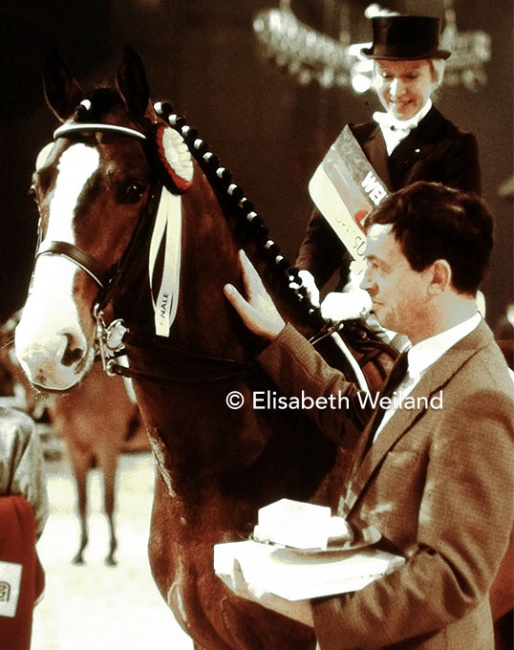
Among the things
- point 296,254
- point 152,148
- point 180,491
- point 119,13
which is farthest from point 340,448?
point 119,13

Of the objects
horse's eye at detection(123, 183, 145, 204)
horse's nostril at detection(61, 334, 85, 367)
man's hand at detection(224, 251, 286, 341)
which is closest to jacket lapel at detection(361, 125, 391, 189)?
man's hand at detection(224, 251, 286, 341)

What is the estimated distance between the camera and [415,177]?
1.96 metres

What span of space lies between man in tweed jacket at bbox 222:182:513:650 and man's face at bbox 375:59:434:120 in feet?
2.26

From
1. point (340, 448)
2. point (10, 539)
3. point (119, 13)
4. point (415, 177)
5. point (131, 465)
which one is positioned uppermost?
point (119, 13)

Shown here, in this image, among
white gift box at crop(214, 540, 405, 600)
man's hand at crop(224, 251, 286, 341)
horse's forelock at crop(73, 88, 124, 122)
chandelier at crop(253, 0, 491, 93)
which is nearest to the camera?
white gift box at crop(214, 540, 405, 600)

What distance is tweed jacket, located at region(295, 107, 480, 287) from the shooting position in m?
1.98

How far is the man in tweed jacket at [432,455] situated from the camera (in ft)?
3.84

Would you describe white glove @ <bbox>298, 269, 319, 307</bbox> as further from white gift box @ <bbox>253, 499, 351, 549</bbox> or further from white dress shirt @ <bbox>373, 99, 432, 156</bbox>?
white gift box @ <bbox>253, 499, 351, 549</bbox>

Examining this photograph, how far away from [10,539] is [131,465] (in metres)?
0.40

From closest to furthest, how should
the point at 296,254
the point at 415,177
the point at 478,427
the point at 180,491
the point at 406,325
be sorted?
1. the point at 478,427
2. the point at 406,325
3. the point at 180,491
4. the point at 415,177
5. the point at 296,254

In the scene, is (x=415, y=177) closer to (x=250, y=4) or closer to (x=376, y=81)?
(x=376, y=81)

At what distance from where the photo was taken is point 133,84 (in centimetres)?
167

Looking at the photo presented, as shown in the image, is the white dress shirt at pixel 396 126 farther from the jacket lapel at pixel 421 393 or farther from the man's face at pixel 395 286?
the jacket lapel at pixel 421 393

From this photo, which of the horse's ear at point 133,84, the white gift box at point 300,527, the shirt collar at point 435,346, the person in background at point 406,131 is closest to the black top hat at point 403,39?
the person in background at point 406,131
